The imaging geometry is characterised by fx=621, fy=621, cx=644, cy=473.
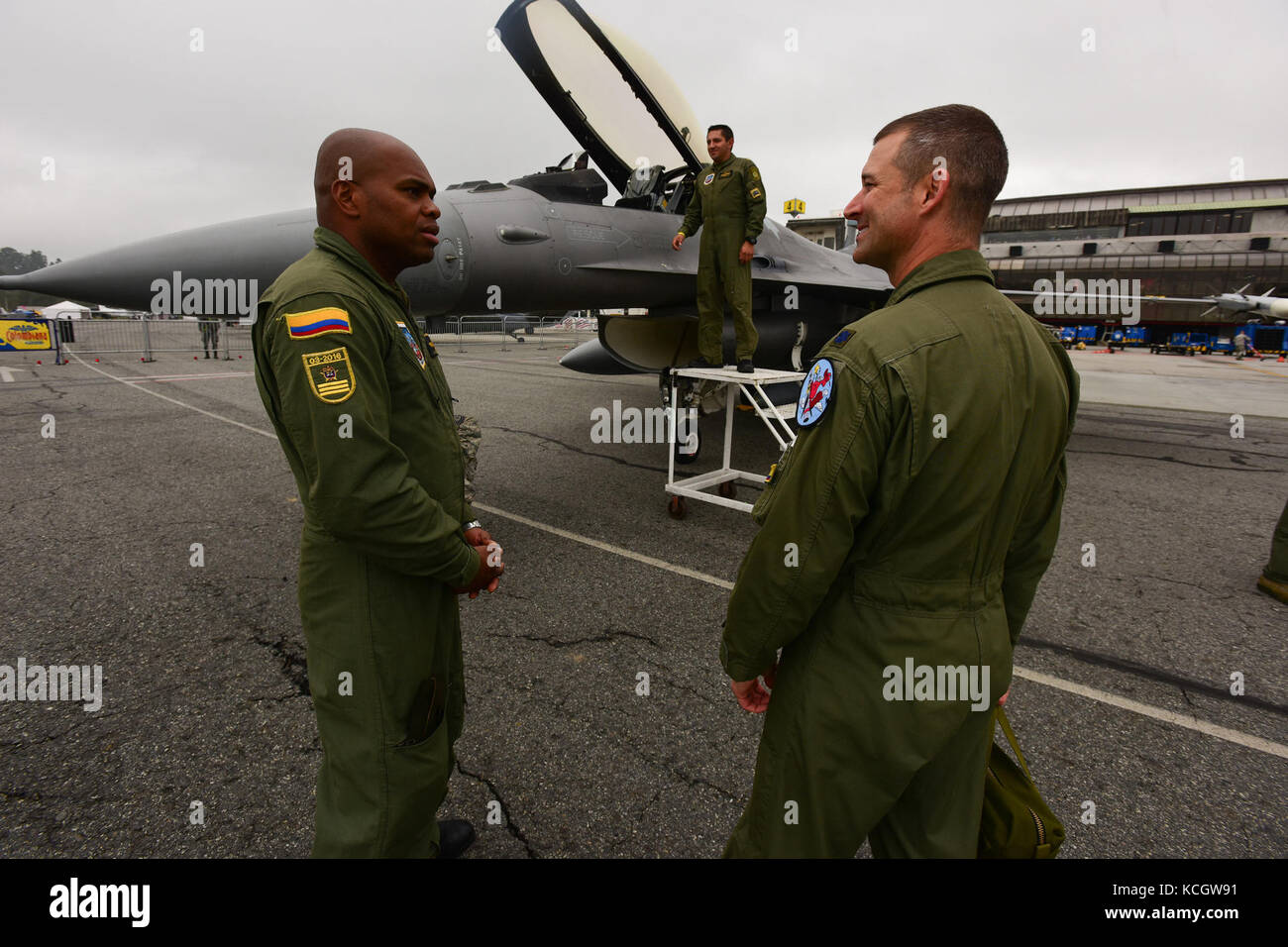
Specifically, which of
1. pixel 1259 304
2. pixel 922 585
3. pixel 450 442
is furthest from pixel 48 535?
pixel 1259 304

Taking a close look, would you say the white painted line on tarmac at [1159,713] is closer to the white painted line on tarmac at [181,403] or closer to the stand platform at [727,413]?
the stand platform at [727,413]

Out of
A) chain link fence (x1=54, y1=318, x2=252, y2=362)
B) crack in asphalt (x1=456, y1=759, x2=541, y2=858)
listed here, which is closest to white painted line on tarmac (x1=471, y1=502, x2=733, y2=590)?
crack in asphalt (x1=456, y1=759, x2=541, y2=858)

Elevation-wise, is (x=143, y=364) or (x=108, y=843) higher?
(x=143, y=364)

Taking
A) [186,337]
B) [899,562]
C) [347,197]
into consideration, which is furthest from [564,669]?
[186,337]

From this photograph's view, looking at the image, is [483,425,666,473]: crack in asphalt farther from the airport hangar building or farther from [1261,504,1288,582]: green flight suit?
the airport hangar building

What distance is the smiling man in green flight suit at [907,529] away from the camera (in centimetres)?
116

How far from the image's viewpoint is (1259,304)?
56.6ft

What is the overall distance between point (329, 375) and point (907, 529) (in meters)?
1.23

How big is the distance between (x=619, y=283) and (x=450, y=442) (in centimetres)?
434

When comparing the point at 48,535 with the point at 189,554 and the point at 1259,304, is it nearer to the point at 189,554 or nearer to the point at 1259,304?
the point at 189,554

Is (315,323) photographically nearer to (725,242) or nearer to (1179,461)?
(725,242)

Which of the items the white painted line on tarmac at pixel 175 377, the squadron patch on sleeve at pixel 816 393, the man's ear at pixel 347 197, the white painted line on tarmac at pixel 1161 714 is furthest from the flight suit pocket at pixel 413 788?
the white painted line on tarmac at pixel 175 377

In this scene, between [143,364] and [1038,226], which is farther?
[1038,226]

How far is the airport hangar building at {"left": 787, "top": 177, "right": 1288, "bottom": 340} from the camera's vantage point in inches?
1232
